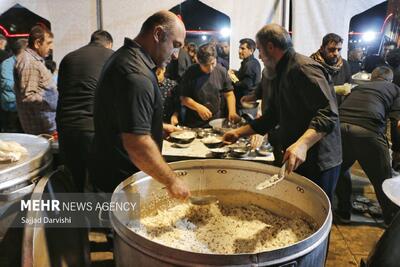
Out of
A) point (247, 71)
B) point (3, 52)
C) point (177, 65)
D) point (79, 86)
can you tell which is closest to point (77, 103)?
point (79, 86)

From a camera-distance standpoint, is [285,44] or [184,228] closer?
[184,228]

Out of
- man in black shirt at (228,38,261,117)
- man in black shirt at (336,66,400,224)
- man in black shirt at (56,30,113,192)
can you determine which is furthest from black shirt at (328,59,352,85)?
man in black shirt at (56,30,113,192)

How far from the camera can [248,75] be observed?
16.5 feet

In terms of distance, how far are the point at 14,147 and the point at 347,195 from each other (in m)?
3.08

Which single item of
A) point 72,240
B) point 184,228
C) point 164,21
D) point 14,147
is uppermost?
point 164,21

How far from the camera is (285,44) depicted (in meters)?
2.40

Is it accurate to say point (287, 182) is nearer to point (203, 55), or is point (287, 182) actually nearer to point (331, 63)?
point (203, 55)

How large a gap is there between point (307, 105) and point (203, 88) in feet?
6.52

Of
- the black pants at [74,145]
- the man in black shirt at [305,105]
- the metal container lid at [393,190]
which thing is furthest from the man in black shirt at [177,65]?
the metal container lid at [393,190]

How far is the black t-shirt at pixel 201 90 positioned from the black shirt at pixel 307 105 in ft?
5.23

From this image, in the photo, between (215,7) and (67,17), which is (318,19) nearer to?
(215,7)

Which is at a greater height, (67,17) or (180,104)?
(67,17)

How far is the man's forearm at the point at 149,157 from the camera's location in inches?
68.7

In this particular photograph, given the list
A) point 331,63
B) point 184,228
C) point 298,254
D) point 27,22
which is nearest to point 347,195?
point 331,63
